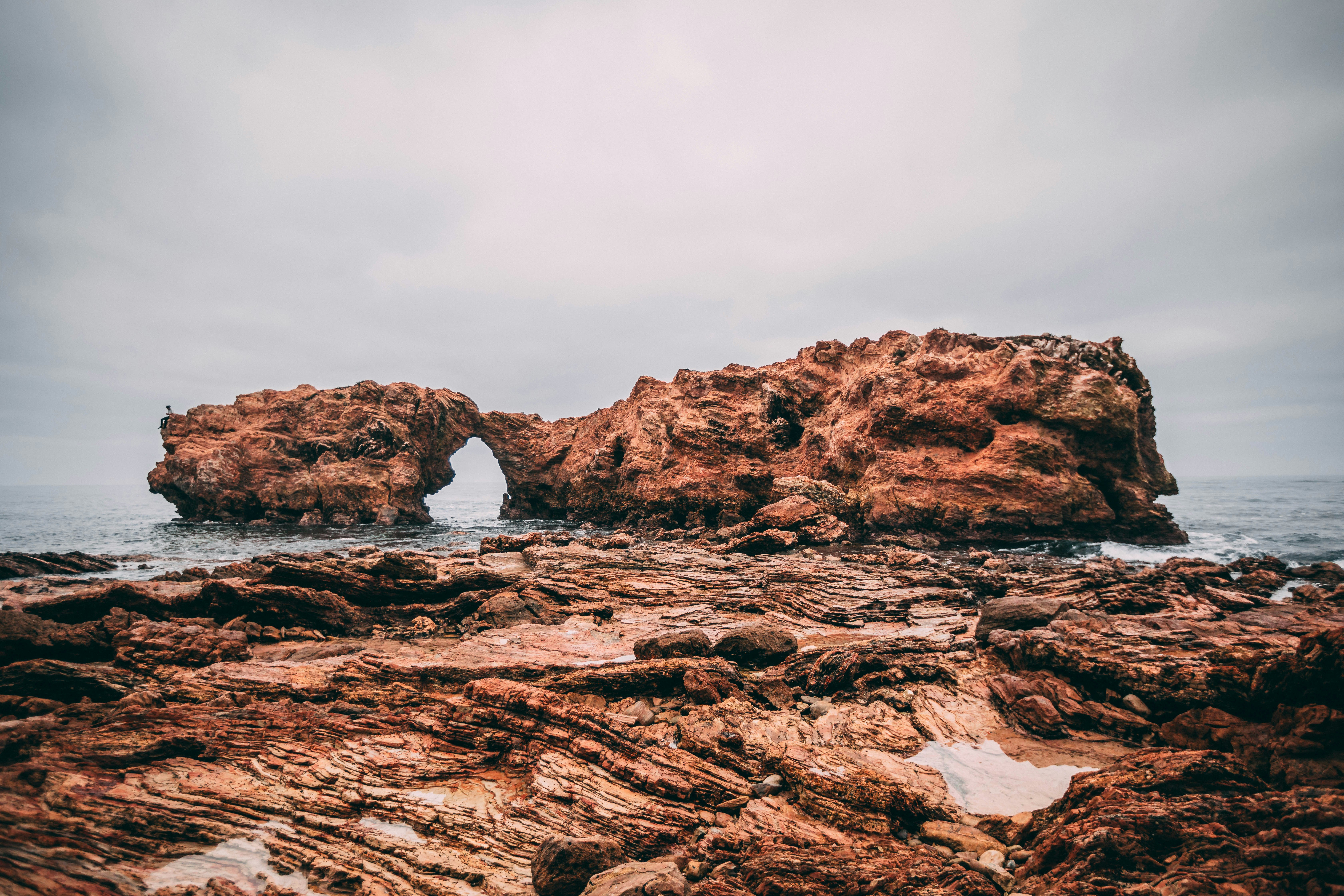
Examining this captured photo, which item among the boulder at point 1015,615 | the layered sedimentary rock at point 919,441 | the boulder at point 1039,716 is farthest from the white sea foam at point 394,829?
the layered sedimentary rock at point 919,441

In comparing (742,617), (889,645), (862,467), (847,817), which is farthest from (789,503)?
(847,817)

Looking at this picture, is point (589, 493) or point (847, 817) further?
point (589, 493)

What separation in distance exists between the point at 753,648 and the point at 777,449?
113ft

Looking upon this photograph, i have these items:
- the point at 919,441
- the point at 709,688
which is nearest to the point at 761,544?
the point at 919,441

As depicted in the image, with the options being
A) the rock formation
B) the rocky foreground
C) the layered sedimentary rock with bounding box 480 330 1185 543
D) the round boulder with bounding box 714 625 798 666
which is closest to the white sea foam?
the rocky foreground

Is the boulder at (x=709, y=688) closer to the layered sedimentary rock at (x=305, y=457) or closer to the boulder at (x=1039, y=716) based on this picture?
the boulder at (x=1039, y=716)

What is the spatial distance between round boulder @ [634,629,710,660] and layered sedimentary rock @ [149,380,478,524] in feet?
156

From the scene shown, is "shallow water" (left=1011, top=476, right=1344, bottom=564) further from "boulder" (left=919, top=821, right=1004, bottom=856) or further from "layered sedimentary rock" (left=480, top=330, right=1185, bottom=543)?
"boulder" (left=919, top=821, right=1004, bottom=856)

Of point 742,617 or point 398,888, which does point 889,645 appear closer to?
point 742,617

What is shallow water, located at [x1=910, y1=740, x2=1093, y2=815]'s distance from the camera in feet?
17.4

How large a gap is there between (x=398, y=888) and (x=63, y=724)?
5.26 m

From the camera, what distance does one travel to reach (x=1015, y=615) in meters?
9.37

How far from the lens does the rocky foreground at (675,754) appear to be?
4.06 metres

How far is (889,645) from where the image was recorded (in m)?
9.30
